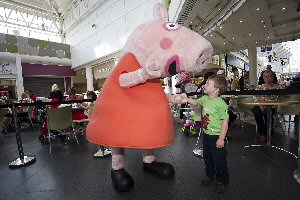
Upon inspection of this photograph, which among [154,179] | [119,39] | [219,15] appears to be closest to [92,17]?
[119,39]

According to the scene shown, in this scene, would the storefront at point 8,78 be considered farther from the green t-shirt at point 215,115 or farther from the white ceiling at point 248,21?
the green t-shirt at point 215,115

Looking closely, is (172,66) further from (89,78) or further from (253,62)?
(253,62)

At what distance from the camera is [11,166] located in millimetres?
3166

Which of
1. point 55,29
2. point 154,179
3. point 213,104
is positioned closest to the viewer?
point 213,104

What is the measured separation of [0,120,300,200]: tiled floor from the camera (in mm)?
2096

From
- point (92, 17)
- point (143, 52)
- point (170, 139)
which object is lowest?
point (170, 139)

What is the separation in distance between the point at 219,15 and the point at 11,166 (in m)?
7.81

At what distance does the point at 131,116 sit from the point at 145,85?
0.27 m

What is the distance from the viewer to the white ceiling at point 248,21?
7113 mm

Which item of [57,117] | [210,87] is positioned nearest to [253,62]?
[57,117]

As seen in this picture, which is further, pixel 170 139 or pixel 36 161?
pixel 36 161

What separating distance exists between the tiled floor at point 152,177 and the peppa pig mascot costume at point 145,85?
743mm

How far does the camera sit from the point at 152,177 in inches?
96.7

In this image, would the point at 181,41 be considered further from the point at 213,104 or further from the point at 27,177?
the point at 27,177
